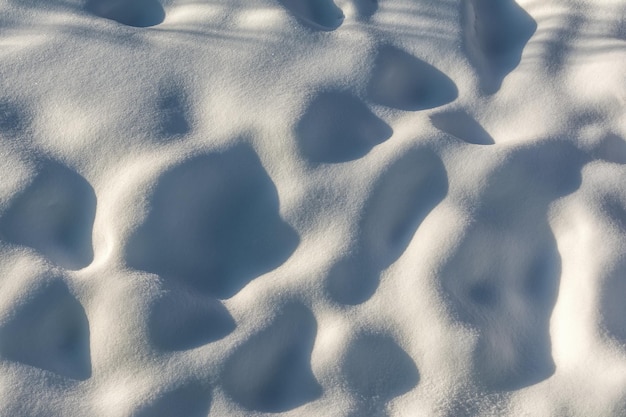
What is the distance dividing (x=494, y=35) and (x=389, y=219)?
2.08ft

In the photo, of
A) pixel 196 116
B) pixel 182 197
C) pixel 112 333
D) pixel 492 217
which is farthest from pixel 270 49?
pixel 112 333

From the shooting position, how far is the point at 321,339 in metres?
1.45

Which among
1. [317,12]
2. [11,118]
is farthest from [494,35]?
[11,118]

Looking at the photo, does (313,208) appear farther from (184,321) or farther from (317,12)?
(317,12)

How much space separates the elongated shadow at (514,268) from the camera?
143cm

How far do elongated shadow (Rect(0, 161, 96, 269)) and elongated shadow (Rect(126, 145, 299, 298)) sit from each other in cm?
11

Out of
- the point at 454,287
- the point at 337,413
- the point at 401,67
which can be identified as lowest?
the point at 337,413

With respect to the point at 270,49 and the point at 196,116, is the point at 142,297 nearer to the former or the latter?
the point at 196,116

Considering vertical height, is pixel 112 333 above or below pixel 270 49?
below

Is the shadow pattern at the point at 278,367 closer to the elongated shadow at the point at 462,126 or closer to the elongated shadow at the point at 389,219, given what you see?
the elongated shadow at the point at 389,219

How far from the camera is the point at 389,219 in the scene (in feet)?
5.29

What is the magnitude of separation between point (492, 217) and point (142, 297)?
0.67 metres

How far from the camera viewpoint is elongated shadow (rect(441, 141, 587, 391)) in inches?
56.4

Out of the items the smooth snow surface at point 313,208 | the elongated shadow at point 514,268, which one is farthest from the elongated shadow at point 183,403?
the elongated shadow at point 514,268
